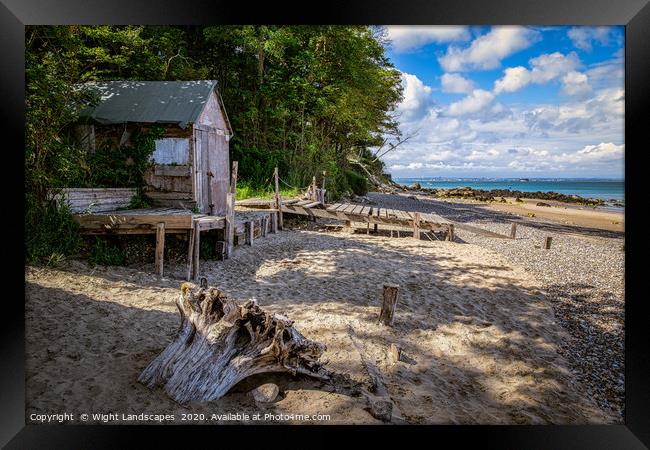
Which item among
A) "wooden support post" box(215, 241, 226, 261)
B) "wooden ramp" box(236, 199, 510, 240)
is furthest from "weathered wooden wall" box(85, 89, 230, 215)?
"wooden ramp" box(236, 199, 510, 240)

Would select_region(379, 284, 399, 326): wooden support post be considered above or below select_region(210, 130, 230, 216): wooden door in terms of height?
below

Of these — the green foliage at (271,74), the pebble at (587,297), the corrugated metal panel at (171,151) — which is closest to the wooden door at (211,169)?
the corrugated metal panel at (171,151)

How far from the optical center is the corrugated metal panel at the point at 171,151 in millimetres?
10688

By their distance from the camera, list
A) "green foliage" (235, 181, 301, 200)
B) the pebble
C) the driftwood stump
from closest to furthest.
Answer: the driftwood stump
the pebble
"green foliage" (235, 181, 301, 200)

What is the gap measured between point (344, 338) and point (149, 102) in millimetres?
9586

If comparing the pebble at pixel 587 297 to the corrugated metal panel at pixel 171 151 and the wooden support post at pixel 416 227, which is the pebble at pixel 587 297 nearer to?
the wooden support post at pixel 416 227

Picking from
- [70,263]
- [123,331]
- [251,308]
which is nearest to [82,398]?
[123,331]

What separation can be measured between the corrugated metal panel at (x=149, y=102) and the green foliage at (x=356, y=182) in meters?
17.3

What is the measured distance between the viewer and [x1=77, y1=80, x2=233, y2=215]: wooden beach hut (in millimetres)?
10430

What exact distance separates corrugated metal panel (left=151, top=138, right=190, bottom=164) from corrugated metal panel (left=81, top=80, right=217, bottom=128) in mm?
588

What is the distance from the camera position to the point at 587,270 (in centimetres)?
935

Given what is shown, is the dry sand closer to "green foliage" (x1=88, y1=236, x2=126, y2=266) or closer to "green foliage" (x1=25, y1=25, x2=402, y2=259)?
"green foliage" (x1=88, y1=236, x2=126, y2=266)

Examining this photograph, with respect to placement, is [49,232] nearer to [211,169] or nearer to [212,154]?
[211,169]

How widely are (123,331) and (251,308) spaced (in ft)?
7.13
